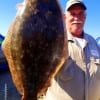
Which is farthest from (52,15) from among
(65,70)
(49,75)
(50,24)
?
(65,70)

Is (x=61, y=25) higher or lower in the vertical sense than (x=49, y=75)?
higher

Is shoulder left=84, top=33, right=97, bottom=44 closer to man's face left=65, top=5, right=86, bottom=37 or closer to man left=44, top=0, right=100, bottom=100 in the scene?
man left=44, top=0, right=100, bottom=100

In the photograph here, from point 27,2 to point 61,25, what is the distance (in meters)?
0.40

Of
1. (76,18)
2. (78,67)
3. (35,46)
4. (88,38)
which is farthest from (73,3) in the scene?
(35,46)

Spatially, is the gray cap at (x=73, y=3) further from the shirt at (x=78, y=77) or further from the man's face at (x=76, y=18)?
the shirt at (x=78, y=77)

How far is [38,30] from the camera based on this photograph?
3.89 m

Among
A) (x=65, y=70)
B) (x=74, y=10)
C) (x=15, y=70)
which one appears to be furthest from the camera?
(x=74, y=10)

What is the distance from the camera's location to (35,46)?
387 cm

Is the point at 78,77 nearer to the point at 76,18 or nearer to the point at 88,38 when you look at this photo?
the point at 88,38

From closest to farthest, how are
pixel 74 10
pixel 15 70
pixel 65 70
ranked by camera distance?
1. pixel 15 70
2. pixel 65 70
3. pixel 74 10

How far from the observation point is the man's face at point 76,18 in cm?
574

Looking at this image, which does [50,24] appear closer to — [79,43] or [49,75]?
[49,75]

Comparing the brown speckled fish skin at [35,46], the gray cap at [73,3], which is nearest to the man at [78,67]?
the gray cap at [73,3]

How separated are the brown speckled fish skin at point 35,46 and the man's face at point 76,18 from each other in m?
1.82
